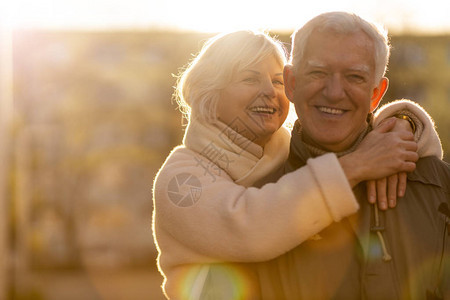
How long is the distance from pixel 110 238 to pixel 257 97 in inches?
1119

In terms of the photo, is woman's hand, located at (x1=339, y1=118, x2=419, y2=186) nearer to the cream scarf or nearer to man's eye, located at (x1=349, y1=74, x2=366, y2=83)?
man's eye, located at (x1=349, y1=74, x2=366, y2=83)

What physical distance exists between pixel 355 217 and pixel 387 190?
17 cm

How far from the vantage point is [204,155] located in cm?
397

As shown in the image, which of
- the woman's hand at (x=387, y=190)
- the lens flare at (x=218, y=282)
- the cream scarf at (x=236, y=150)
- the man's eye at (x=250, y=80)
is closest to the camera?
the woman's hand at (x=387, y=190)

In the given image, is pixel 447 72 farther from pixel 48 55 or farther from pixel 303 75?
pixel 303 75

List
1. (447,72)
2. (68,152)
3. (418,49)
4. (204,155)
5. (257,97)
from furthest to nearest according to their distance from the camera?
(447,72) → (418,49) → (68,152) → (257,97) → (204,155)

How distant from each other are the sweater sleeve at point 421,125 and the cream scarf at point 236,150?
1.74ft

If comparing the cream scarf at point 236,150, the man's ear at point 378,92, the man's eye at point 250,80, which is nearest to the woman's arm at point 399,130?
the man's ear at point 378,92

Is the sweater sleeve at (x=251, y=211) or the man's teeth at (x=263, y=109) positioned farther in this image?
the man's teeth at (x=263, y=109)

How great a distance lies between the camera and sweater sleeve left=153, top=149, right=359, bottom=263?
10.9 ft

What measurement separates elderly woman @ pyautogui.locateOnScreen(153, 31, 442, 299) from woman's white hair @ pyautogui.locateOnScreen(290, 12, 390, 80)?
308 mm

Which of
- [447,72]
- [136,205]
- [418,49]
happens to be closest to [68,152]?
[136,205]

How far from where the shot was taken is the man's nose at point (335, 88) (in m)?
3.43

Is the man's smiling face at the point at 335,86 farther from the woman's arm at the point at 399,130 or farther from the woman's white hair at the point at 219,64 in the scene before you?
the woman's white hair at the point at 219,64
